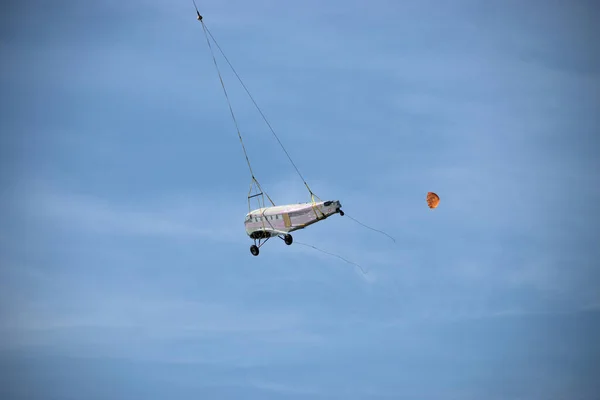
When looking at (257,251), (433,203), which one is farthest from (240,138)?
(433,203)

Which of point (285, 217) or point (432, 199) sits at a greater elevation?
point (432, 199)

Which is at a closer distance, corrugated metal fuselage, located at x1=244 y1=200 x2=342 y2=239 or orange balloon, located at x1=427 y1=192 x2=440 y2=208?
corrugated metal fuselage, located at x1=244 y1=200 x2=342 y2=239

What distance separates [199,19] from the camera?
72688 mm

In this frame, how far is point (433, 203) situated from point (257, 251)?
61.1 feet

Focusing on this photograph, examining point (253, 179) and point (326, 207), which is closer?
point (326, 207)

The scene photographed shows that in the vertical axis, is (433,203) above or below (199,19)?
below

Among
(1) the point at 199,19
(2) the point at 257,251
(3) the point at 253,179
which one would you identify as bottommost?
(2) the point at 257,251

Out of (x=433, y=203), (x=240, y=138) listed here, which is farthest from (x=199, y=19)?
(x=433, y=203)

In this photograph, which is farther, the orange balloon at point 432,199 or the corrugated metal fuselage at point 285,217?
the orange balloon at point 432,199

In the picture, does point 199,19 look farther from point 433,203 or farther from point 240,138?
point 433,203

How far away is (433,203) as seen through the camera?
2670 inches

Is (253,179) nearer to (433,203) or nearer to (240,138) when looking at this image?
(240,138)

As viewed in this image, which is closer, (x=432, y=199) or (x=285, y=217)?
(x=432, y=199)

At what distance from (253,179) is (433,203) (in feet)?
57.6
